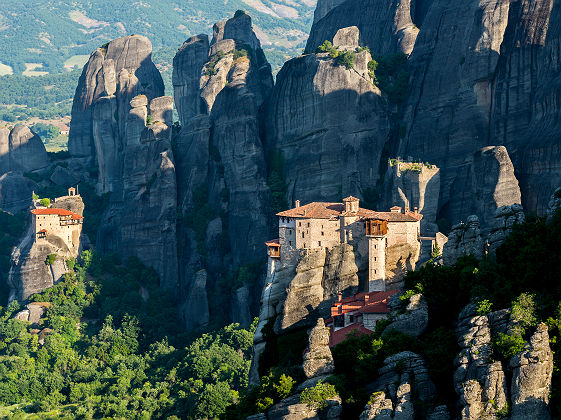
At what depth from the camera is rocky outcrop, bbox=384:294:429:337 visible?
6116 centimetres

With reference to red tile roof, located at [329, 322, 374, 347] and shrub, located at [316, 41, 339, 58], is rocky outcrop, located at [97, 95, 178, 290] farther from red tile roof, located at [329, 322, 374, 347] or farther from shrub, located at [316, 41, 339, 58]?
red tile roof, located at [329, 322, 374, 347]

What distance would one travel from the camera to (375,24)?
127 metres

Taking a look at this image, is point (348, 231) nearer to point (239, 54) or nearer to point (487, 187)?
point (487, 187)

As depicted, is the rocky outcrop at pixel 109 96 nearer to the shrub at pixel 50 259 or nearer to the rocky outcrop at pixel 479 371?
the shrub at pixel 50 259

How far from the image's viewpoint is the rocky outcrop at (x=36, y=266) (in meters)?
124

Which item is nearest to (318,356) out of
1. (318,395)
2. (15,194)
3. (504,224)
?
(318,395)

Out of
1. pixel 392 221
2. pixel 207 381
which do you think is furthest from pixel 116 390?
pixel 392 221

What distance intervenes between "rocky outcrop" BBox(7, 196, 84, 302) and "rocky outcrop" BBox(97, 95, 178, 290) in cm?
730

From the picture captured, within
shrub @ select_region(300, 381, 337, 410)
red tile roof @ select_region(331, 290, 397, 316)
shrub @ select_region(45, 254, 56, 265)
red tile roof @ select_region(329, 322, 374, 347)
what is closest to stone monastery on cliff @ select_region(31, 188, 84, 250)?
shrub @ select_region(45, 254, 56, 265)

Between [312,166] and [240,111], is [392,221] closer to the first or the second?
[312,166]

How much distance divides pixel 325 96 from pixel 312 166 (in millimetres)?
6499

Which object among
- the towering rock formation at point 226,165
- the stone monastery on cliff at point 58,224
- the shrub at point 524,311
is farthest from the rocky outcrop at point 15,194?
the shrub at point 524,311

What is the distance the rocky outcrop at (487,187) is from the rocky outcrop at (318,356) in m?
27.9

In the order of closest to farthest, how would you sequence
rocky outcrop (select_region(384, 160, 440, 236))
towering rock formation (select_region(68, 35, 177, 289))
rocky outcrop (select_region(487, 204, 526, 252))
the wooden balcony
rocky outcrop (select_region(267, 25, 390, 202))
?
rocky outcrop (select_region(487, 204, 526, 252)) → the wooden balcony → rocky outcrop (select_region(384, 160, 440, 236)) → rocky outcrop (select_region(267, 25, 390, 202)) → towering rock formation (select_region(68, 35, 177, 289))
